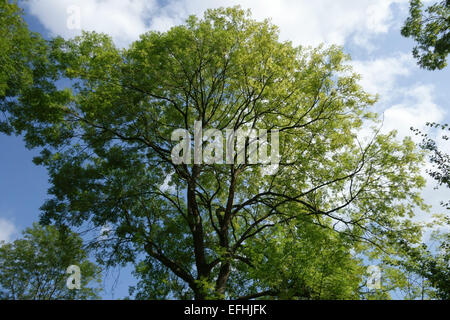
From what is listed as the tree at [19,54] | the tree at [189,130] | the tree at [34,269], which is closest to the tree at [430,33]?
the tree at [189,130]

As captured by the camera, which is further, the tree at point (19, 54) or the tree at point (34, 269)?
the tree at point (34, 269)

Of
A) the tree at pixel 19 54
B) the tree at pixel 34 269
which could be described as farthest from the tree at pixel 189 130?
the tree at pixel 34 269

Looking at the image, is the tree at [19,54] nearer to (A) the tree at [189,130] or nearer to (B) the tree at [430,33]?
(A) the tree at [189,130]

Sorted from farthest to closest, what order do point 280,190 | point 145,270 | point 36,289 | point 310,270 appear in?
1. point 36,289
2. point 280,190
3. point 145,270
4. point 310,270

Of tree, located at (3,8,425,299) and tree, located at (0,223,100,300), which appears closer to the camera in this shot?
tree, located at (3,8,425,299)

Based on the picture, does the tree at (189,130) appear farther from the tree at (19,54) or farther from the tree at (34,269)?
the tree at (34,269)

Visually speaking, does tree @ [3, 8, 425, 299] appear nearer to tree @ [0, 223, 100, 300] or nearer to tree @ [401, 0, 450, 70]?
tree @ [401, 0, 450, 70]

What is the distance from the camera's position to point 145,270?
12.2m

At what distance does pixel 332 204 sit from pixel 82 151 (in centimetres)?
1014

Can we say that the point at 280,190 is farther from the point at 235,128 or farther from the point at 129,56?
the point at 129,56

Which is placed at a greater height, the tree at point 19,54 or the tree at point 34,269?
the tree at point 19,54

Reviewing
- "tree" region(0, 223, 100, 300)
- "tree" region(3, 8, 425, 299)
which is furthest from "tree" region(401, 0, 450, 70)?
"tree" region(0, 223, 100, 300)

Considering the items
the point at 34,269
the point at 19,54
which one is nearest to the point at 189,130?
the point at 19,54
